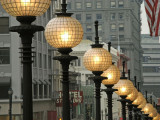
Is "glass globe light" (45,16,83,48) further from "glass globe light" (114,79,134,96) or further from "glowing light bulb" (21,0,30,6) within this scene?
"glass globe light" (114,79,134,96)

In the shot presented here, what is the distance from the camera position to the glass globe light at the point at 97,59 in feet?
72.7

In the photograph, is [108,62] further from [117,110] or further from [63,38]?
[117,110]

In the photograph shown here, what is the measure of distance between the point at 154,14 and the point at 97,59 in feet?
33.7

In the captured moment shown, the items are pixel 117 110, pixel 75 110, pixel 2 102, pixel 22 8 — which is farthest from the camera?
pixel 117 110

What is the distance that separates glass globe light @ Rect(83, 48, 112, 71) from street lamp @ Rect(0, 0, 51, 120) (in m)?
9.49

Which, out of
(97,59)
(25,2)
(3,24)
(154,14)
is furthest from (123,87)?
(3,24)

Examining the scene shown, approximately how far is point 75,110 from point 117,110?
133 feet

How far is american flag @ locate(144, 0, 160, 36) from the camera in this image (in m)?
31.6

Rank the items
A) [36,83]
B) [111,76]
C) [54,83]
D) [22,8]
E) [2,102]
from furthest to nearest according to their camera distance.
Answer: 1. [54,83]
2. [36,83]
3. [2,102]
4. [111,76]
5. [22,8]

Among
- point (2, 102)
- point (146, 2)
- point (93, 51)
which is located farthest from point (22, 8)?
point (2, 102)

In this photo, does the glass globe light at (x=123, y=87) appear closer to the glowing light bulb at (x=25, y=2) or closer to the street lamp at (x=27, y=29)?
the street lamp at (x=27, y=29)

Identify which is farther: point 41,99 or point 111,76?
point 41,99

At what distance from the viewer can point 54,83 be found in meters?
79.8

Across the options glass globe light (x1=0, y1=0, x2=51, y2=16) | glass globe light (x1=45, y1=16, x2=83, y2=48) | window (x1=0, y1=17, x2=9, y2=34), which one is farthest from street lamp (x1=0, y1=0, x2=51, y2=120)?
window (x1=0, y1=17, x2=9, y2=34)
